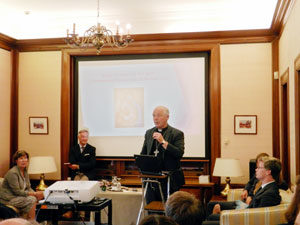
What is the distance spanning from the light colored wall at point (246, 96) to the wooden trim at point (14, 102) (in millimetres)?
3656

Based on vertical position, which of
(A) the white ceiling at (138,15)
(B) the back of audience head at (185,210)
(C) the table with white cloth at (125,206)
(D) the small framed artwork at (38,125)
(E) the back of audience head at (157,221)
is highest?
(A) the white ceiling at (138,15)

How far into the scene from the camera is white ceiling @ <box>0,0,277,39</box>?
623 centimetres

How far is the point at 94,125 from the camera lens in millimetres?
7133

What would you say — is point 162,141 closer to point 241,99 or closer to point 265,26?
point 241,99

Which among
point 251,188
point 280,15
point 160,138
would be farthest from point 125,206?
point 280,15

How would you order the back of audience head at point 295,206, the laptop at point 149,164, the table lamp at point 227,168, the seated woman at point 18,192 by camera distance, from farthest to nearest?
the table lamp at point 227,168 < the seated woman at point 18,192 < the laptop at point 149,164 < the back of audience head at point 295,206

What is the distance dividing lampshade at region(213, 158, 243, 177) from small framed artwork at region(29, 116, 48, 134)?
3115 mm

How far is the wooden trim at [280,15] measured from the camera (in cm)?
494

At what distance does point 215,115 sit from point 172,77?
3.29 ft

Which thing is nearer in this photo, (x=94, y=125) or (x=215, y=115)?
(x=215, y=115)

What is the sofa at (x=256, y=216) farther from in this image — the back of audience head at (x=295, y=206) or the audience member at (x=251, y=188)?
the audience member at (x=251, y=188)

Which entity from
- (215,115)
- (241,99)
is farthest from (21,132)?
(241,99)

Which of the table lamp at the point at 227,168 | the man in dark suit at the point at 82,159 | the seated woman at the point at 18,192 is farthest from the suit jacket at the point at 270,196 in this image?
the man in dark suit at the point at 82,159

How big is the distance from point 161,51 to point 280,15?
2.08m
